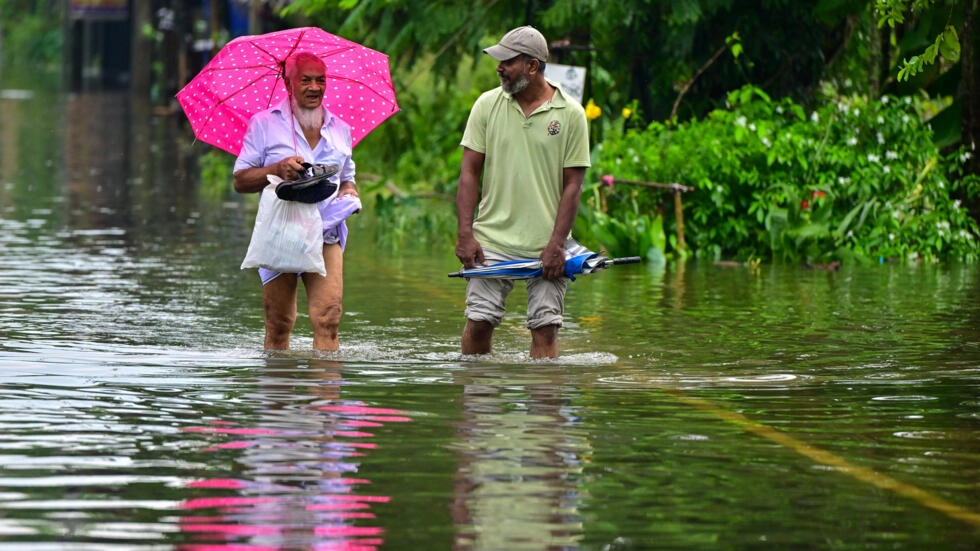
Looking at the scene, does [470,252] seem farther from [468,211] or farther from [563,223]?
[563,223]

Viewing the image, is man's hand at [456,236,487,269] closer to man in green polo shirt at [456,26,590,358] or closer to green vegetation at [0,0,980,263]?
man in green polo shirt at [456,26,590,358]

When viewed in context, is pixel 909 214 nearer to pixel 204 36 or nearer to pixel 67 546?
pixel 67 546

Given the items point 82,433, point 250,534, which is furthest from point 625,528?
point 82,433

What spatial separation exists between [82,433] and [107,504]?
4.43ft

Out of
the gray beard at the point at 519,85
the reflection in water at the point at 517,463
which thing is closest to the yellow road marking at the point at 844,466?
the reflection in water at the point at 517,463

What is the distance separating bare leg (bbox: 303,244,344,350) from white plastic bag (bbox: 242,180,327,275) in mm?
174

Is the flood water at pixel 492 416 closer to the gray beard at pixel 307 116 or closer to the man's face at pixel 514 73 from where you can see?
the gray beard at pixel 307 116

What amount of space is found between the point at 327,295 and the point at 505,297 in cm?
88

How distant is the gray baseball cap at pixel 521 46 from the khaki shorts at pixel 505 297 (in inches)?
36.4

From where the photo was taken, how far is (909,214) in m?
16.4

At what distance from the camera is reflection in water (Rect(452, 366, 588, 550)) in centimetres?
598

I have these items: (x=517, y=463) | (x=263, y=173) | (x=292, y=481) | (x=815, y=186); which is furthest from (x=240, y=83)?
(x=815, y=186)

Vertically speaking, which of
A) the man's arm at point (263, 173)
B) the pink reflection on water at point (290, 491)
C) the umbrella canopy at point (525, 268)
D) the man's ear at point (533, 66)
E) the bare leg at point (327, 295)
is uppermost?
the man's ear at point (533, 66)

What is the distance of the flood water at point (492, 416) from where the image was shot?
6.11m
